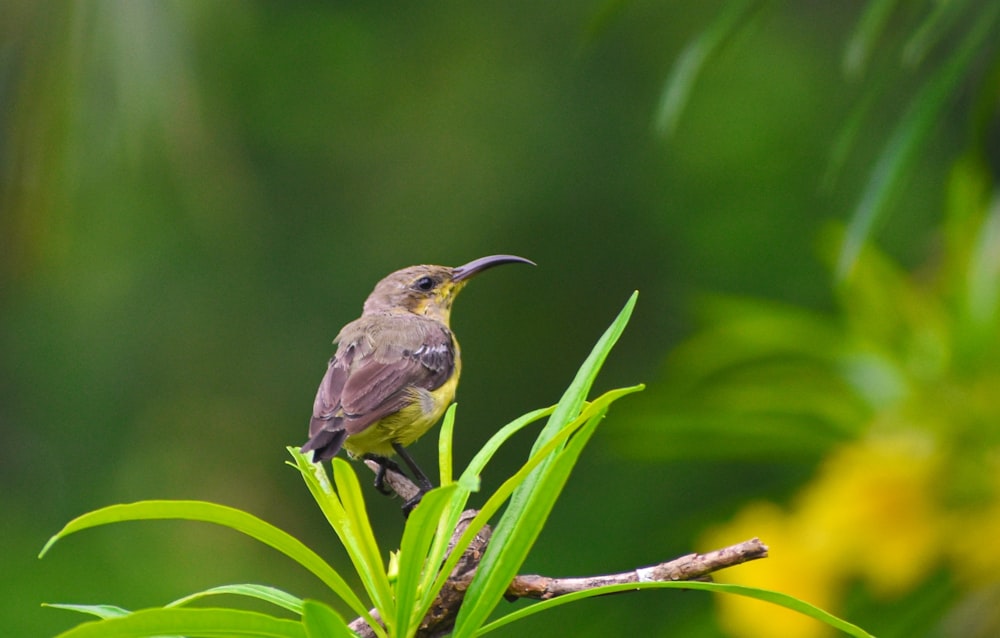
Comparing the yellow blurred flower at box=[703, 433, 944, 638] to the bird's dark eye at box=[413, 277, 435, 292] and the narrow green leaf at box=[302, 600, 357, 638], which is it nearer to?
the bird's dark eye at box=[413, 277, 435, 292]

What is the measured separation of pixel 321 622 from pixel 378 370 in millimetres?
1881

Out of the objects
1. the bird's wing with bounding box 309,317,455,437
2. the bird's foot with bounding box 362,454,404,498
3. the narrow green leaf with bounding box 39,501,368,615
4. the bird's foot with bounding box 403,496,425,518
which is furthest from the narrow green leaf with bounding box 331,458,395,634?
the bird's foot with bounding box 362,454,404,498

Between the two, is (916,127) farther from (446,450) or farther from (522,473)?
(522,473)

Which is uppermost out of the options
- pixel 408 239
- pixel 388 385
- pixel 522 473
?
pixel 408 239

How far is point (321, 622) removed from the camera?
139 cm

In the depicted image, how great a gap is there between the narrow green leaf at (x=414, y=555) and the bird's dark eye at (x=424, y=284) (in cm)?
233

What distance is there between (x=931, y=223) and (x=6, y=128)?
438 cm

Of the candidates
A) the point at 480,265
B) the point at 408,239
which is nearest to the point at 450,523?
the point at 480,265

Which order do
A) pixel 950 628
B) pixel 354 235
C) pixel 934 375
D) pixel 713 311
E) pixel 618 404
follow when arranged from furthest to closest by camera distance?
pixel 354 235 < pixel 618 404 < pixel 713 311 < pixel 934 375 < pixel 950 628

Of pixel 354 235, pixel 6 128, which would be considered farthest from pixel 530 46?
pixel 6 128

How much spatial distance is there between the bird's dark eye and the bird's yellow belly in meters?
0.62

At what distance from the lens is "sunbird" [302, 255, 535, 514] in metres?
2.94

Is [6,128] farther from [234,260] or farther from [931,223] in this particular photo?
[931,223]

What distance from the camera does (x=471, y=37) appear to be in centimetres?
773
